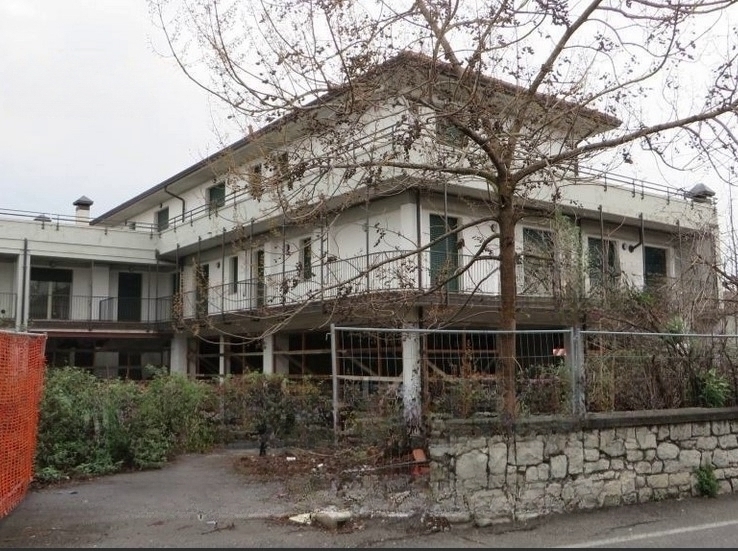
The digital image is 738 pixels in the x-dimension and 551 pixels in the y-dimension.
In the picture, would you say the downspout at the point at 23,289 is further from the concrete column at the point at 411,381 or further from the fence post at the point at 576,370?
the fence post at the point at 576,370

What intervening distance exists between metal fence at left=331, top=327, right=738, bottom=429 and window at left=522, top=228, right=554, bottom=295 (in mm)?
3912

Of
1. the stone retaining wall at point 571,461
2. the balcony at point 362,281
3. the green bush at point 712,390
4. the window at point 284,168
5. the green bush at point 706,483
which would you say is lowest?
the green bush at point 706,483

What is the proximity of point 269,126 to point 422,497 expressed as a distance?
516 centimetres

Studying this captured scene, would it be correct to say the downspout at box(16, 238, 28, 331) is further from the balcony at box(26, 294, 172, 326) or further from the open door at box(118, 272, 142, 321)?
the open door at box(118, 272, 142, 321)

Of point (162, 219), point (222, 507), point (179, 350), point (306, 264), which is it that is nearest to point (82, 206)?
point (162, 219)

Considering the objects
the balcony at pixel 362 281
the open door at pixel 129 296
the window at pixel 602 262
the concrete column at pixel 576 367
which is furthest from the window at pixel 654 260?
the open door at pixel 129 296

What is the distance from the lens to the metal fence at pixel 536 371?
7.72 metres

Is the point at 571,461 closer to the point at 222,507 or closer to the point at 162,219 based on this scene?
the point at 222,507

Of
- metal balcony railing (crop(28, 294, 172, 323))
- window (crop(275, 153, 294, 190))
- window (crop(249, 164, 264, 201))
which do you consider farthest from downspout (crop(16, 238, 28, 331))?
window (crop(275, 153, 294, 190))

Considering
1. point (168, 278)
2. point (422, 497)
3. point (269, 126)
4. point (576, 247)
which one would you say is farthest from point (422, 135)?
point (168, 278)

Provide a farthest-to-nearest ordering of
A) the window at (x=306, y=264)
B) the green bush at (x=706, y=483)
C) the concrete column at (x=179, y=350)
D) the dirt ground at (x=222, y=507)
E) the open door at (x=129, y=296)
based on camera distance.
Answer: the open door at (x=129, y=296) < the concrete column at (x=179, y=350) < the window at (x=306, y=264) < the green bush at (x=706, y=483) < the dirt ground at (x=222, y=507)

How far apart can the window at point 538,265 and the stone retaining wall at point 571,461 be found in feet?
16.0

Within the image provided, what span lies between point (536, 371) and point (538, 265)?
24.7ft

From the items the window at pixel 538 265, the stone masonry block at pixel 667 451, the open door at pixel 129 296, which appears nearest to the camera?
the stone masonry block at pixel 667 451
